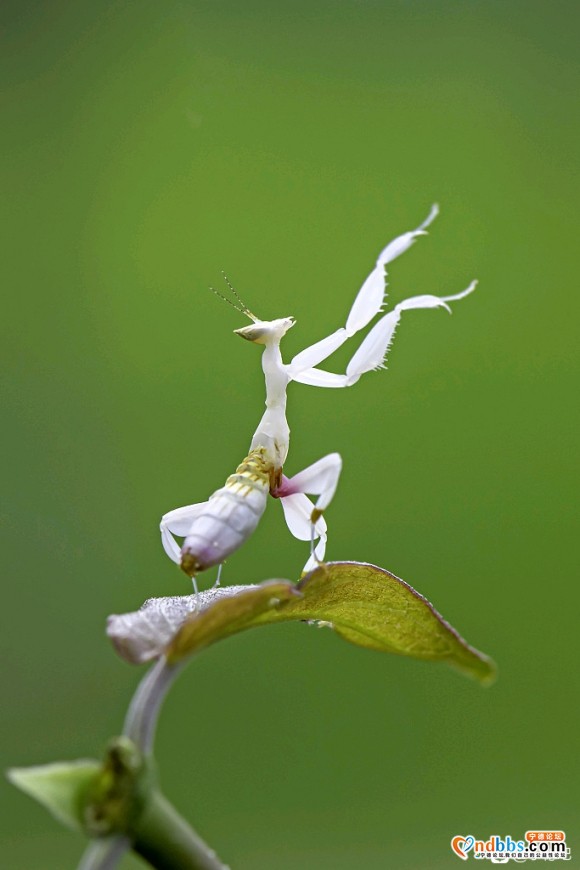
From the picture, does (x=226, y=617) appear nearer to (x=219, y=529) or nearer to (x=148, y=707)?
(x=148, y=707)

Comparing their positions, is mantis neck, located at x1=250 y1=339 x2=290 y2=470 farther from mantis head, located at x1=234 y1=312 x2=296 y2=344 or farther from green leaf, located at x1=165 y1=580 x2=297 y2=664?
green leaf, located at x1=165 y1=580 x2=297 y2=664

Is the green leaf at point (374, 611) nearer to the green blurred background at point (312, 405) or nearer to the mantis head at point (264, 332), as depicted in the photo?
the mantis head at point (264, 332)

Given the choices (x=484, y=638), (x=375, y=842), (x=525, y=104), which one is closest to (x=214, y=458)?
(x=484, y=638)

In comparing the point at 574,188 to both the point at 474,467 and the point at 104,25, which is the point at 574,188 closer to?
the point at 474,467

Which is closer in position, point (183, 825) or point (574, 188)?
point (183, 825)

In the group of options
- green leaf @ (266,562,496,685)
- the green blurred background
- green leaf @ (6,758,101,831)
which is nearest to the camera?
green leaf @ (6,758,101,831)

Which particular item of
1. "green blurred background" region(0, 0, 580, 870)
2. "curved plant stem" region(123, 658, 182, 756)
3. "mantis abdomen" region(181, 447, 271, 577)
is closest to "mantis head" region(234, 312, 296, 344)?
"mantis abdomen" region(181, 447, 271, 577)
